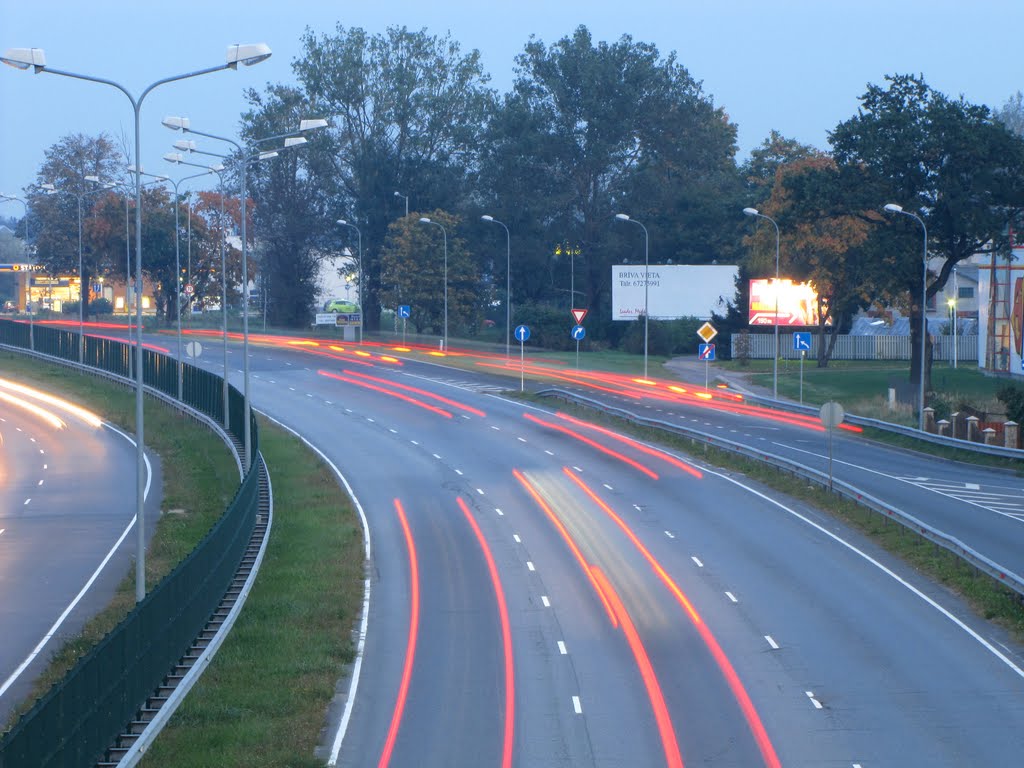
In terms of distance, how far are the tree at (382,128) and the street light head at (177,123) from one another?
70159mm

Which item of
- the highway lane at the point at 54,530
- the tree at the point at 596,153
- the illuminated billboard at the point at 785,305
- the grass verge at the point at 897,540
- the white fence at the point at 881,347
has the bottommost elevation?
the highway lane at the point at 54,530

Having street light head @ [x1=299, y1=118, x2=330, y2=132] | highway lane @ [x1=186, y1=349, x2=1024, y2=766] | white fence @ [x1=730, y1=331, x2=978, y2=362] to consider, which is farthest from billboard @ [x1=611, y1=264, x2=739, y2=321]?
street light head @ [x1=299, y1=118, x2=330, y2=132]

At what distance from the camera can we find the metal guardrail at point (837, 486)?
82.9 feet

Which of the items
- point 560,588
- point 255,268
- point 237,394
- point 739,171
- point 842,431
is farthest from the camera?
point 255,268

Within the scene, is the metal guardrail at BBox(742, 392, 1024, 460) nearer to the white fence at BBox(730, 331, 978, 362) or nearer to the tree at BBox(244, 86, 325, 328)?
the white fence at BBox(730, 331, 978, 362)

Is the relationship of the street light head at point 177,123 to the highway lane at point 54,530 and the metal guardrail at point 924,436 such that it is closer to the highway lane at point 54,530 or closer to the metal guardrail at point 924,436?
the highway lane at point 54,530

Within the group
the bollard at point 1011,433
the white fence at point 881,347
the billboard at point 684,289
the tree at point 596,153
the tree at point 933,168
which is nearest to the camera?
the bollard at point 1011,433

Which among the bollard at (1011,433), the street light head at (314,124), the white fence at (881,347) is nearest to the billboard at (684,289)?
the white fence at (881,347)

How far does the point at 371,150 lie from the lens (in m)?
103

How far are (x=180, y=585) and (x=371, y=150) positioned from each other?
87.0 metres

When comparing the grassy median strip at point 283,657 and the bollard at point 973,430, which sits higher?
the bollard at point 973,430

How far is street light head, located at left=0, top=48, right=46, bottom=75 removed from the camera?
21984 mm

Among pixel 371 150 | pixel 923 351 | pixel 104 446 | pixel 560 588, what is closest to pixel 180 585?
pixel 560 588

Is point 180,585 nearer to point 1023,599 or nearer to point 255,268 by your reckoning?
point 1023,599
